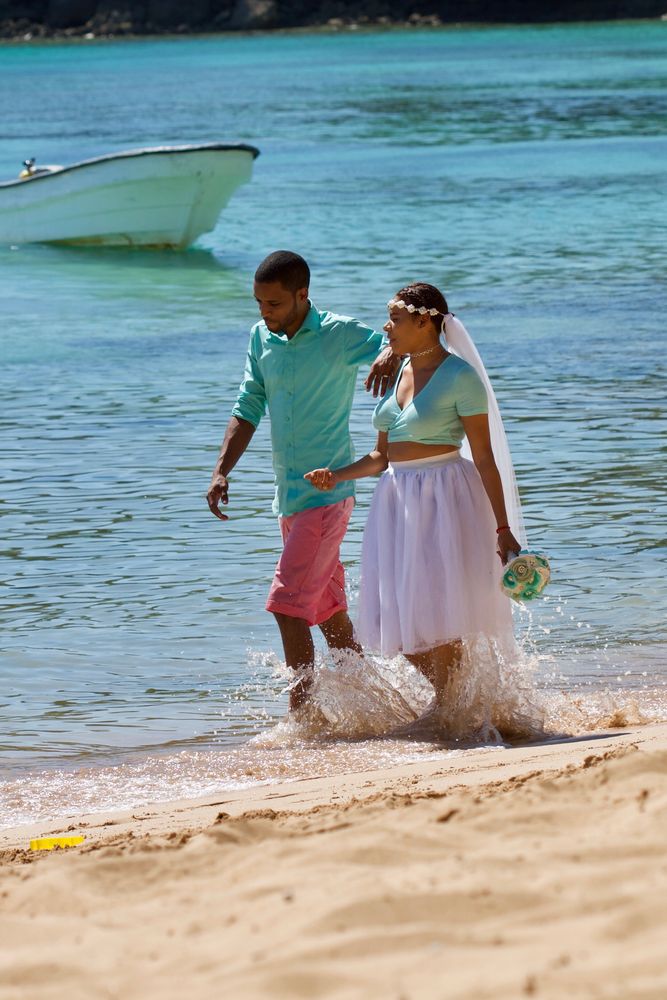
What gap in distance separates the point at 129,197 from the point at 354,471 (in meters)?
19.3

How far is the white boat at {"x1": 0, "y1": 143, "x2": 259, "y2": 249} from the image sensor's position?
915 inches

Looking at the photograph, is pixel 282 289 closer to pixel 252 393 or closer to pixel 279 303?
pixel 279 303

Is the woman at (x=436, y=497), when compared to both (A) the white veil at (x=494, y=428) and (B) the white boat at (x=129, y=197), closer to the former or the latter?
(A) the white veil at (x=494, y=428)

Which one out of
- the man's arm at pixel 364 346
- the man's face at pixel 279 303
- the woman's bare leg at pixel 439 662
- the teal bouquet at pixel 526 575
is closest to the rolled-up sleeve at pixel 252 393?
the man's face at pixel 279 303

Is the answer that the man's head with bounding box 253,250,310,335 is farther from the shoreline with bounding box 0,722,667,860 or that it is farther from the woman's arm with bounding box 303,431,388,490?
the shoreline with bounding box 0,722,667,860

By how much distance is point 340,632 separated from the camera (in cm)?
605

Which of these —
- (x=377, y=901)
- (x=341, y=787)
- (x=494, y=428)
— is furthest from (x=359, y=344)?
(x=377, y=901)

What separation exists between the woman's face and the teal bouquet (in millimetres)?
818

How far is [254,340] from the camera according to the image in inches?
231

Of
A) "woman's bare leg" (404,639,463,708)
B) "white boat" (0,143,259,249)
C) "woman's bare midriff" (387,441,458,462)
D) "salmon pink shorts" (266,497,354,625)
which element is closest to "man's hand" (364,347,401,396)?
"woman's bare midriff" (387,441,458,462)

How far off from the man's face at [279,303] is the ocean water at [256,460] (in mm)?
1281

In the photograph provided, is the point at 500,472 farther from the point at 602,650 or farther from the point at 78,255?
the point at 78,255

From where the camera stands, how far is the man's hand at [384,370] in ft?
18.3

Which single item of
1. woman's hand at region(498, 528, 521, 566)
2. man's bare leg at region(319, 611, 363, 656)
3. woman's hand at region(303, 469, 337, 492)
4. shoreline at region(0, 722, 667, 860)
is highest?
woman's hand at region(303, 469, 337, 492)
